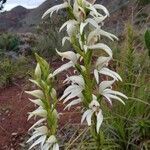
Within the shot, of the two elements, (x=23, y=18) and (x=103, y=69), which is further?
(x=23, y=18)

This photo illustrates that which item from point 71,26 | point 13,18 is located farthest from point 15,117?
point 13,18

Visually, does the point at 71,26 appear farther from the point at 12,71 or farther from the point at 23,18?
the point at 23,18

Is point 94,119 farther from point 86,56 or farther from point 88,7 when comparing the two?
point 88,7

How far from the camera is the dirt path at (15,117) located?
251 inches

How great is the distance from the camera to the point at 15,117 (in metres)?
7.07

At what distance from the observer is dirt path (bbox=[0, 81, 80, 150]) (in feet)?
20.9

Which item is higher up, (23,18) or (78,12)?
(78,12)

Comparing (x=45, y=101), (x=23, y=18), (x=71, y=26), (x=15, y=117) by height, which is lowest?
(x=23, y=18)

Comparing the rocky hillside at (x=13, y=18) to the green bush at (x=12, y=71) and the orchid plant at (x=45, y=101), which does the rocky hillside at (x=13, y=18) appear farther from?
the orchid plant at (x=45, y=101)

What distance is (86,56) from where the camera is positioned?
10.7 feet

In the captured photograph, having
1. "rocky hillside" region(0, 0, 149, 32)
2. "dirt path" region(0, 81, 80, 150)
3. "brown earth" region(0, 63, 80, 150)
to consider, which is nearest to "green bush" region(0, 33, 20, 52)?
"brown earth" region(0, 63, 80, 150)

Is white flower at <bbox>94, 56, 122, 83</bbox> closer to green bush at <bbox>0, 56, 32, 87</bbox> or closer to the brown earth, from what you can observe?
the brown earth

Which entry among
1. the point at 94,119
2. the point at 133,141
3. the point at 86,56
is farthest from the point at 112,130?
the point at 86,56

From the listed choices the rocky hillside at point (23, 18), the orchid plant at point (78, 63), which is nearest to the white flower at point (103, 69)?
the orchid plant at point (78, 63)
